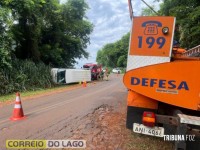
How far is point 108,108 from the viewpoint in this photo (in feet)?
33.2

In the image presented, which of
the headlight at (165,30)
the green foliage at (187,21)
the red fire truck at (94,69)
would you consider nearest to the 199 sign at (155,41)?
the headlight at (165,30)

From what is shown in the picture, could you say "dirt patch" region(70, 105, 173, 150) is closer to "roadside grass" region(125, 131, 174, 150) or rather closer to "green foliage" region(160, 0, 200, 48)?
"roadside grass" region(125, 131, 174, 150)

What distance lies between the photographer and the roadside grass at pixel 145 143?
5238 millimetres

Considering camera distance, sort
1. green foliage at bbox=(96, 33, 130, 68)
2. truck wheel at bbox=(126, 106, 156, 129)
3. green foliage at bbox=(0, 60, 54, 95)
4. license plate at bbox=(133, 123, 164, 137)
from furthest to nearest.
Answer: green foliage at bbox=(96, 33, 130, 68), green foliage at bbox=(0, 60, 54, 95), truck wheel at bbox=(126, 106, 156, 129), license plate at bbox=(133, 123, 164, 137)

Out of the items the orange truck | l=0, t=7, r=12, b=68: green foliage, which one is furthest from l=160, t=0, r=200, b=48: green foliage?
l=0, t=7, r=12, b=68: green foliage

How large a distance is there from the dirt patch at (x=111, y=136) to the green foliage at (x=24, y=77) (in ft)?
36.9

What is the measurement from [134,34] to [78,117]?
13.8 feet

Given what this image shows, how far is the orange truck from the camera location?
3.95 meters

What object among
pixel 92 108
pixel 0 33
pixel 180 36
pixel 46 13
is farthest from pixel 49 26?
pixel 92 108

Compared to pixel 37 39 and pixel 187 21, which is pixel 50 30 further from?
pixel 187 21

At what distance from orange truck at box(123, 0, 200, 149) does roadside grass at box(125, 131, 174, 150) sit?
Answer: 563mm

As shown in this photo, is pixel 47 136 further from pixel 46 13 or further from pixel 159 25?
pixel 46 13

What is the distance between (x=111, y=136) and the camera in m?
6.01

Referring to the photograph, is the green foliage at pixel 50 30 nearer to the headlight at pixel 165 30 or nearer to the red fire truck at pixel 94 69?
the red fire truck at pixel 94 69
